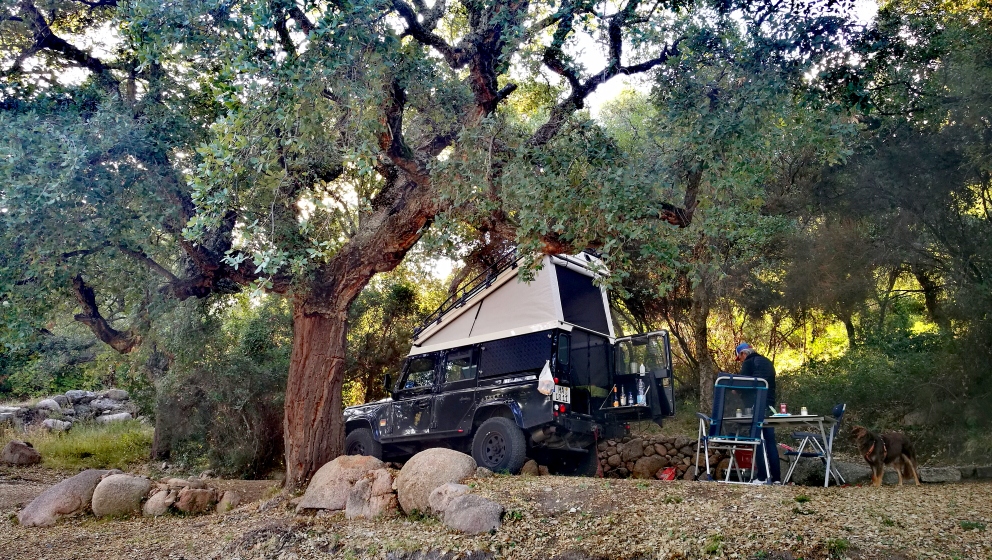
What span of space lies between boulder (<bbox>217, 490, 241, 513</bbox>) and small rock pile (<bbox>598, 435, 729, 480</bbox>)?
5019mm

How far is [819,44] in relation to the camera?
23.5 ft

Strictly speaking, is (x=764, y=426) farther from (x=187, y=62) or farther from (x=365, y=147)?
(x=187, y=62)

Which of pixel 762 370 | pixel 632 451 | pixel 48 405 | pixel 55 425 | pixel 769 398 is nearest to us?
pixel 769 398

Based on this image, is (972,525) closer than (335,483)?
Yes

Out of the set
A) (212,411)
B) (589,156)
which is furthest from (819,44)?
(212,411)

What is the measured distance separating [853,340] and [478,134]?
10.4 m

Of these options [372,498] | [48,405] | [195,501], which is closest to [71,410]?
[48,405]

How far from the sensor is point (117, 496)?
8.14 metres

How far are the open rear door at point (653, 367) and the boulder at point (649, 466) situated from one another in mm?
773

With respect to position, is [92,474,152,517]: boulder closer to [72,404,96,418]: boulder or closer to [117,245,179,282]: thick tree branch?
[117,245,179,282]: thick tree branch

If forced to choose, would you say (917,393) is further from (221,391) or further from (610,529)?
(221,391)

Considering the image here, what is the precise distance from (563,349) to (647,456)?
226cm

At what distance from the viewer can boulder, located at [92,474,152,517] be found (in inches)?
318

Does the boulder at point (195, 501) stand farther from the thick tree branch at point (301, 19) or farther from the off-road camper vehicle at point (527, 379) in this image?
the thick tree branch at point (301, 19)
